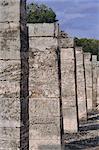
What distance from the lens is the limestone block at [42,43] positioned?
36.2ft

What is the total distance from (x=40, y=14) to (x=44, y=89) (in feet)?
128

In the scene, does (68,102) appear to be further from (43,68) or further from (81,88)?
(43,68)

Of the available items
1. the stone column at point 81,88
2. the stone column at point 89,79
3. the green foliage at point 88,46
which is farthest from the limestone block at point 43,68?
the green foliage at point 88,46

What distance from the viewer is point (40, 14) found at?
49438mm

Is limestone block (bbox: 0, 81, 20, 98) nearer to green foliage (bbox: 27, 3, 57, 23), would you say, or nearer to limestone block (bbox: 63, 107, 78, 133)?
limestone block (bbox: 63, 107, 78, 133)

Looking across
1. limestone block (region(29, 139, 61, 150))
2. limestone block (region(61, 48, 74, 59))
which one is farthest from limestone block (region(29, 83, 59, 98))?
limestone block (region(61, 48, 74, 59))

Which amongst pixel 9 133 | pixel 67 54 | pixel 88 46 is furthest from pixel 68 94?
pixel 88 46

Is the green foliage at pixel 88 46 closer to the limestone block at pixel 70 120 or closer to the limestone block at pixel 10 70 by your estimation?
the limestone block at pixel 70 120

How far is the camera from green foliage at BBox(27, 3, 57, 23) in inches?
1922

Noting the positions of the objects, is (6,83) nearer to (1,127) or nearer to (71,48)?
(1,127)

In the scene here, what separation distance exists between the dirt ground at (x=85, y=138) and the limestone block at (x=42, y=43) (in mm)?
3096

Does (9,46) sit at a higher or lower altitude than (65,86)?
higher

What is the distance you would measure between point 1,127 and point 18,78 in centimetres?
83

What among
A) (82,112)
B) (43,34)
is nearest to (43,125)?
(43,34)
